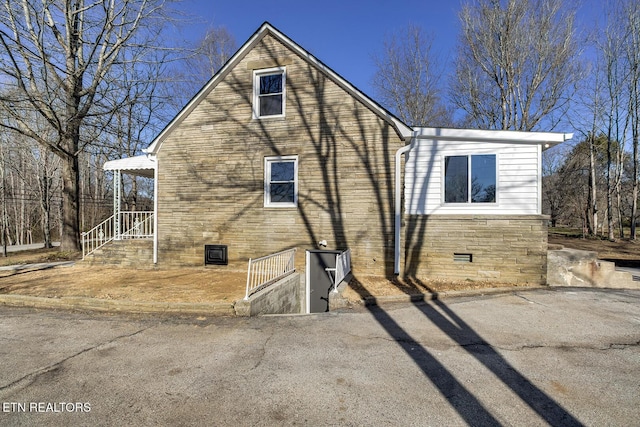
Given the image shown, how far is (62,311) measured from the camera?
529 cm

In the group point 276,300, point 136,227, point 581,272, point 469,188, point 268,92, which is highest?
point 268,92

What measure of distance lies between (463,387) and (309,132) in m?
7.12

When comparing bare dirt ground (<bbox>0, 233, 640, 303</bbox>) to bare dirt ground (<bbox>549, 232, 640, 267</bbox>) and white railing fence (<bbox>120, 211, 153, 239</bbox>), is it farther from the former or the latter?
bare dirt ground (<bbox>549, 232, 640, 267</bbox>)

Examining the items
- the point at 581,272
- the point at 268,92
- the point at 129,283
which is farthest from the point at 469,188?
the point at 129,283

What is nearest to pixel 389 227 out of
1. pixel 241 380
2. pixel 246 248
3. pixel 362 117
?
pixel 362 117

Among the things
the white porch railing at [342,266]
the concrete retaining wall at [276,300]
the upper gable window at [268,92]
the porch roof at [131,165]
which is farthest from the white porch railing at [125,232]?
the white porch railing at [342,266]

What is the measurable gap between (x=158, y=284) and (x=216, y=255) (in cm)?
206

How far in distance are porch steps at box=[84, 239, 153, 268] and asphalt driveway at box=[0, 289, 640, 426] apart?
4.34 m

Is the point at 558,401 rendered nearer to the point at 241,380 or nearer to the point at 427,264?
the point at 241,380

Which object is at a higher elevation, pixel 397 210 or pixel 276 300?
pixel 397 210

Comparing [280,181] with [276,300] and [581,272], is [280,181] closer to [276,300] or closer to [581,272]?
[276,300]

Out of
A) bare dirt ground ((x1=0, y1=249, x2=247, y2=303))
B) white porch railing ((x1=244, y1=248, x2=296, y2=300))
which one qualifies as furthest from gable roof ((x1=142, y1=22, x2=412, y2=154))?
white porch railing ((x1=244, y1=248, x2=296, y2=300))

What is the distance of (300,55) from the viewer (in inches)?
339

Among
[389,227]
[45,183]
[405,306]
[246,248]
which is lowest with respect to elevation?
[405,306]
